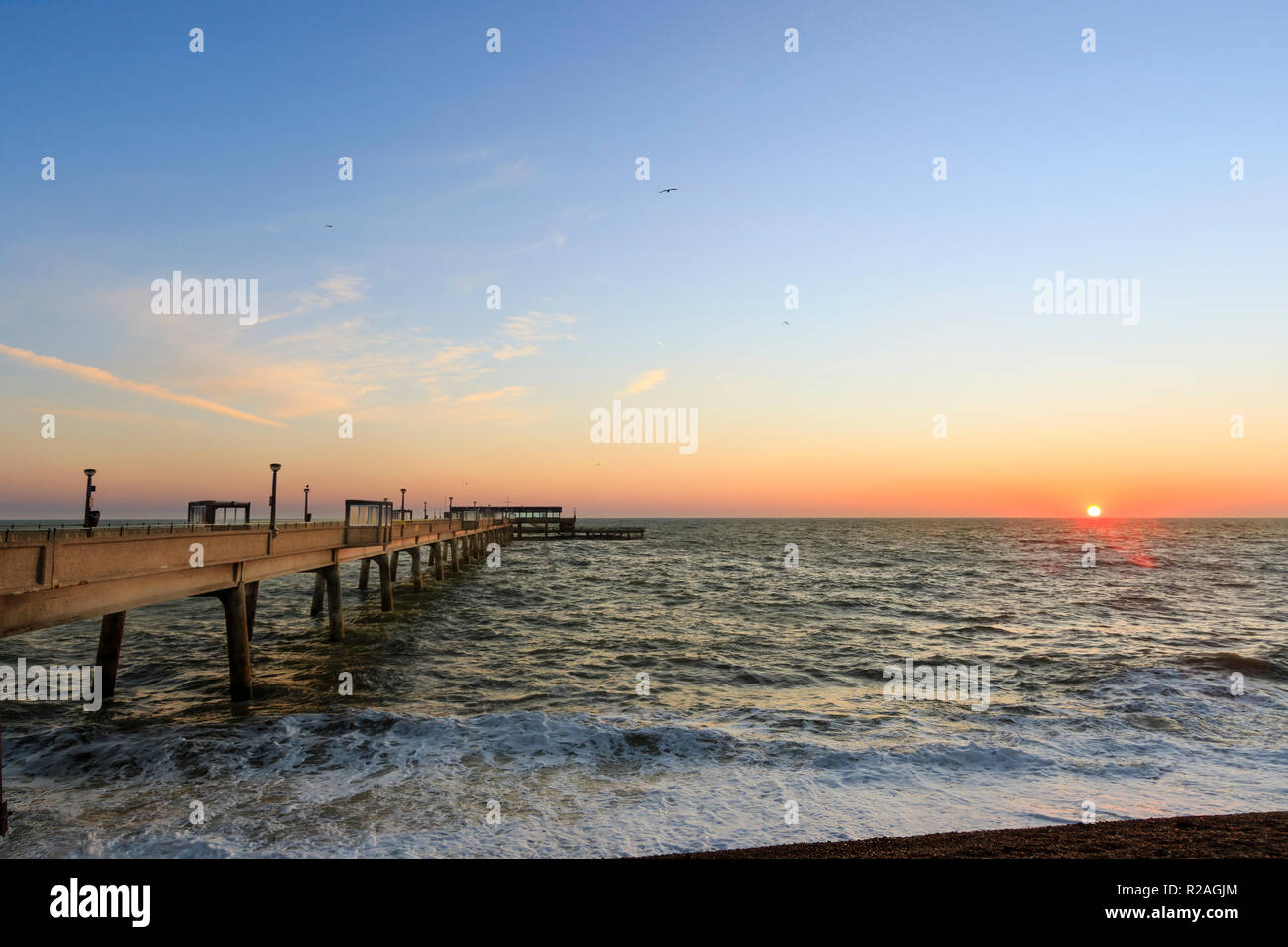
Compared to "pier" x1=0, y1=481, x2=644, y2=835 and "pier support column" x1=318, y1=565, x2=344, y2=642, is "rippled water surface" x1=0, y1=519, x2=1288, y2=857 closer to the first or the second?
"pier support column" x1=318, y1=565, x2=344, y2=642

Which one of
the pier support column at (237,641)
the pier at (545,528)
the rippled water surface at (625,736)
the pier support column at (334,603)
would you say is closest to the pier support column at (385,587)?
the rippled water surface at (625,736)

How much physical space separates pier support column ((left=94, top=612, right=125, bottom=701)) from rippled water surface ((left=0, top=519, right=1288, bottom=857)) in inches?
32.7

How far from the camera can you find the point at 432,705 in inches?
688

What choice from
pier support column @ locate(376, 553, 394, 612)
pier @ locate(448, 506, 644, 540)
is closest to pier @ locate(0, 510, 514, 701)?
pier support column @ locate(376, 553, 394, 612)

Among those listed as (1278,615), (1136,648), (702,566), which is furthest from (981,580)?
(1136,648)

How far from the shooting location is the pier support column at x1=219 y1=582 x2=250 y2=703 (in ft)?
60.6

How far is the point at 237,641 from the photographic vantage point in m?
18.7

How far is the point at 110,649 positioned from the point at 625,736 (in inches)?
568

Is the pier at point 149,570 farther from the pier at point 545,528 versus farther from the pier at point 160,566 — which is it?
the pier at point 545,528

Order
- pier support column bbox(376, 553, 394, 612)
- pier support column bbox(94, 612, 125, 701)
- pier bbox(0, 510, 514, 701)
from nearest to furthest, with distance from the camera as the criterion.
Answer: pier bbox(0, 510, 514, 701)
pier support column bbox(94, 612, 125, 701)
pier support column bbox(376, 553, 394, 612)

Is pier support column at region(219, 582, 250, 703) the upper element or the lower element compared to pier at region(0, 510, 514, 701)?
lower

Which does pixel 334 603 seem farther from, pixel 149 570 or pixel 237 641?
pixel 149 570

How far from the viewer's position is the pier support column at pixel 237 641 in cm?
1847

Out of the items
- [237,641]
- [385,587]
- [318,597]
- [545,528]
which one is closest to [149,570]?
[237,641]
